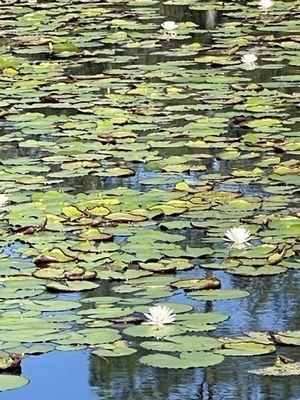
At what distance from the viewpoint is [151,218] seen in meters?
5.04

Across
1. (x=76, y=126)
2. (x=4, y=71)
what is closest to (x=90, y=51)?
(x=4, y=71)

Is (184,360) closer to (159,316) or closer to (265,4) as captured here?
(159,316)

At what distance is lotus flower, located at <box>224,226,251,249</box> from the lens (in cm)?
459

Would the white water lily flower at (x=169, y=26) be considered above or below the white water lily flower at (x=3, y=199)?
above

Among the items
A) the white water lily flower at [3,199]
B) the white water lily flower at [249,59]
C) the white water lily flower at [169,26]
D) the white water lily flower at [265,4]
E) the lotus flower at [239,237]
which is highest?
the white water lily flower at [265,4]

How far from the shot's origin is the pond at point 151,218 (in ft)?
12.1

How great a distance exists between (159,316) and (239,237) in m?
0.80

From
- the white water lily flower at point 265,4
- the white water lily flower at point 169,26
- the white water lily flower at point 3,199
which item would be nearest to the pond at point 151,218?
the white water lily flower at point 3,199

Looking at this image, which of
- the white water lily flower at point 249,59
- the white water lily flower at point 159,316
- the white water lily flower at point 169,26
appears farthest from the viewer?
the white water lily flower at point 169,26

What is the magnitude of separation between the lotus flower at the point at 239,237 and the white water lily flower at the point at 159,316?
29.0 inches

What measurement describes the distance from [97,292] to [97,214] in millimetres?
875

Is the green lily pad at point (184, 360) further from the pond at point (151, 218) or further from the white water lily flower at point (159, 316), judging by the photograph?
the white water lily flower at point (159, 316)

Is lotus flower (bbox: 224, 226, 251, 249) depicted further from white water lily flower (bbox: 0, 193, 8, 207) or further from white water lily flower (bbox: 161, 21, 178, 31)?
white water lily flower (bbox: 161, 21, 178, 31)

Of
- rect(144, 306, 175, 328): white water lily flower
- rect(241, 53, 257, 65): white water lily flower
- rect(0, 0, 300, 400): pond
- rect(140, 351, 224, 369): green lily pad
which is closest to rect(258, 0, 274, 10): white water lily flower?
rect(0, 0, 300, 400): pond
